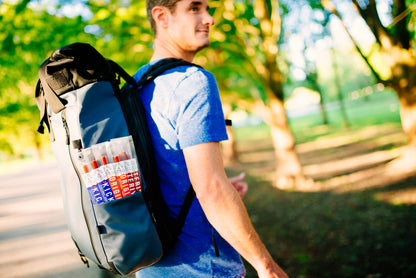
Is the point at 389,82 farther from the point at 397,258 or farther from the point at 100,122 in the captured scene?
the point at 100,122

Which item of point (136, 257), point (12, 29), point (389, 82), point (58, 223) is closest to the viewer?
point (136, 257)

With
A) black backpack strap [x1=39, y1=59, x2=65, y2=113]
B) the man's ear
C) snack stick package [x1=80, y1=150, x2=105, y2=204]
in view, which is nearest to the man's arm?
snack stick package [x1=80, y1=150, x2=105, y2=204]

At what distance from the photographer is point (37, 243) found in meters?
6.11

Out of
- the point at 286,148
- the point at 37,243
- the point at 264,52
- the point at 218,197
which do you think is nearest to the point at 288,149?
the point at 286,148

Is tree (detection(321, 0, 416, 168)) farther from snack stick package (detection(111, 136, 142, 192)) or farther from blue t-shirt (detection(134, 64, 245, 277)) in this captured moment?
snack stick package (detection(111, 136, 142, 192))

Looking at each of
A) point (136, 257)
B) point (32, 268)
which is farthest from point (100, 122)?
point (32, 268)

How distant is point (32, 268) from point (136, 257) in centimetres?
499

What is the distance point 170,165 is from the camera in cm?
124

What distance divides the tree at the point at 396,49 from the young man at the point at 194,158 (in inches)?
141

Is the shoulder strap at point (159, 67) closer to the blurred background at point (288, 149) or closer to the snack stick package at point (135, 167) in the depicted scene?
the snack stick package at point (135, 167)

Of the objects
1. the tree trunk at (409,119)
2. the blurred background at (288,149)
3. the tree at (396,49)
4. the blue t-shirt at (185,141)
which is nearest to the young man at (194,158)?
the blue t-shirt at (185,141)

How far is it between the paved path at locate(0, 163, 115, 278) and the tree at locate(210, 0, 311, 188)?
5953 mm

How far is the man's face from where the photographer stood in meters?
1.38

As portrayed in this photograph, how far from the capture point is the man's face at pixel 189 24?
4.54 feet
